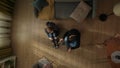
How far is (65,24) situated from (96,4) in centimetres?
57

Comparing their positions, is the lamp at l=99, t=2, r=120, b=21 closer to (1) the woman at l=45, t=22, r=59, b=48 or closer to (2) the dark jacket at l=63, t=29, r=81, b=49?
(2) the dark jacket at l=63, t=29, r=81, b=49

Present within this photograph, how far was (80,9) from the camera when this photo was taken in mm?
2992

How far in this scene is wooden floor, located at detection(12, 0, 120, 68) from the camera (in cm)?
306

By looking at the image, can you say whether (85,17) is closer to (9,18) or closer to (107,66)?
(107,66)

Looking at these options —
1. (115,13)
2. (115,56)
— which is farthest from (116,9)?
(115,56)

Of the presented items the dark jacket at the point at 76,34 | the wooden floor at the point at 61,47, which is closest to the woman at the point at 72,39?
the dark jacket at the point at 76,34

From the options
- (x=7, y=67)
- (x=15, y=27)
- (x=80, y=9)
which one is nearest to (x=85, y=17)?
(x=80, y=9)

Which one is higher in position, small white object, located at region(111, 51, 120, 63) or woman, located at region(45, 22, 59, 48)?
woman, located at region(45, 22, 59, 48)

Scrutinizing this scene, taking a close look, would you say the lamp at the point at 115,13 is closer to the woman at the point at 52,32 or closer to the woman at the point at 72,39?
the woman at the point at 72,39

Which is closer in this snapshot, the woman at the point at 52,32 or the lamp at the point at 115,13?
the lamp at the point at 115,13

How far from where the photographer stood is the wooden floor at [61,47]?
3057 mm

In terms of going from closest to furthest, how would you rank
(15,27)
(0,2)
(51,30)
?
(0,2)
(51,30)
(15,27)

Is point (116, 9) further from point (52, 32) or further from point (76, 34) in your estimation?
point (52, 32)

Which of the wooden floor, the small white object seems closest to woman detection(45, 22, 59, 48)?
the wooden floor
